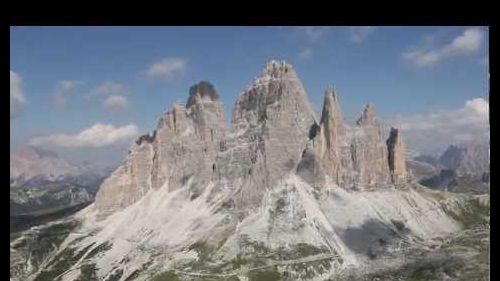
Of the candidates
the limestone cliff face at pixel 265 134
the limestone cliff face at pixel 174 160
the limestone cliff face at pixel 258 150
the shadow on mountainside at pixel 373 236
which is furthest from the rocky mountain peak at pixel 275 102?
the shadow on mountainside at pixel 373 236

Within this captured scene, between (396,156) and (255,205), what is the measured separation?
52.9m

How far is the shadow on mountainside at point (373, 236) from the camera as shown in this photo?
14412cm

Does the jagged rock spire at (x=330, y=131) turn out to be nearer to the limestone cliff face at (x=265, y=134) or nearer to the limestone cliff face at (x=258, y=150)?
the limestone cliff face at (x=258, y=150)

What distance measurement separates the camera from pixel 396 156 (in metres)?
186

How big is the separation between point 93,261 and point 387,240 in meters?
76.0

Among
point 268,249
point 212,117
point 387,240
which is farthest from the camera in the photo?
point 212,117

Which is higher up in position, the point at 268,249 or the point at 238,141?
the point at 238,141

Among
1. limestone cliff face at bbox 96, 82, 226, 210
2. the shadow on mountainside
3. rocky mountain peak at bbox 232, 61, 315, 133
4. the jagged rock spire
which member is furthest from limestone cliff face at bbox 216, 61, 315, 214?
the shadow on mountainside

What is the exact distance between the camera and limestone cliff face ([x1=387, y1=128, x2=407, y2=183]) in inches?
7165

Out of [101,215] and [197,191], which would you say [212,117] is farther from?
[101,215]

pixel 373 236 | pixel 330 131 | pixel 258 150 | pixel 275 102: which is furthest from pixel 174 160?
pixel 373 236

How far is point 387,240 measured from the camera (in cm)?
14888

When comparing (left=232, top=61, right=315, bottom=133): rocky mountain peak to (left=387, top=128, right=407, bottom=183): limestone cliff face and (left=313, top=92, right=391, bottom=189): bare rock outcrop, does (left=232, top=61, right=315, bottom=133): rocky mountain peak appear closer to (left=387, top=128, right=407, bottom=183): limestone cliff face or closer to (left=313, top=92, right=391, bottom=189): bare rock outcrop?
(left=313, top=92, right=391, bottom=189): bare rock outcrop
